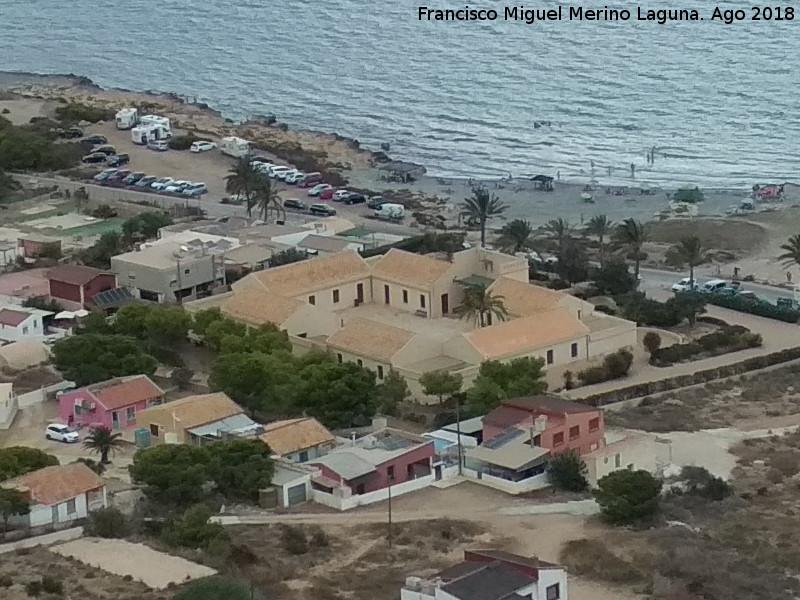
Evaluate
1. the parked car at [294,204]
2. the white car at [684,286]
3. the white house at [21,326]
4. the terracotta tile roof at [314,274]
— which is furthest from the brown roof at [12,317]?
the parked car at [294,204]

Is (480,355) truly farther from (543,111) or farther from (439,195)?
(543,111)

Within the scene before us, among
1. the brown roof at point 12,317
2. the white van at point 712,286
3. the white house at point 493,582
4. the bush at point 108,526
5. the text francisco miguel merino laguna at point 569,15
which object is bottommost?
the text francisco miguel merino laguna at point 569,15

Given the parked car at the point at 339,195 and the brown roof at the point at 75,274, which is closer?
the brown roof at the point at 75,274

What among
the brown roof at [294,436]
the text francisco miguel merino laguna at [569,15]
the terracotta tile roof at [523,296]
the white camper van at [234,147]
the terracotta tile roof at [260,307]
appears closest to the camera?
the brown roof at [294,436]

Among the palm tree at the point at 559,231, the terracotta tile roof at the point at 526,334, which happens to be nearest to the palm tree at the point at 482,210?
the palm tree at the point at 559,231

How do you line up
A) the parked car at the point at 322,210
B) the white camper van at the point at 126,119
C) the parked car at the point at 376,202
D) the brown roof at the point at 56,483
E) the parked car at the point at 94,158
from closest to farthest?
the brown roof at the point at 56,483 → the parked car at the point at 322,210 → the parked car at the point at 376,202 → the parked car at the point at 94,158 → the white camper van at the point at 126,119

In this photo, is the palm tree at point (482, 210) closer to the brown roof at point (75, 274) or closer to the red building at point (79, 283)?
the red building at point (79, 283)

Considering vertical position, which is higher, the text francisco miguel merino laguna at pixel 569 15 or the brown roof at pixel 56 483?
the brown roof at pixel 56 483
